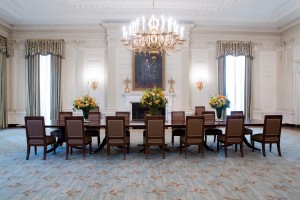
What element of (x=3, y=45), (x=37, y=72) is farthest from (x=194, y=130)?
(x=3, y=45)

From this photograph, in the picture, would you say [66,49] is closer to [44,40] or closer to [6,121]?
[44,40]

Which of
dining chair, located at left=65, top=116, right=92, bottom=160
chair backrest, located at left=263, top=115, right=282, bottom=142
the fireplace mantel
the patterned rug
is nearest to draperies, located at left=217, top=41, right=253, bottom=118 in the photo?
the fireplace mantel

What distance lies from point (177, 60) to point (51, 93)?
502cm

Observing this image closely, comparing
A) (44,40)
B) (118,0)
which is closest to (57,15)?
(44,40)

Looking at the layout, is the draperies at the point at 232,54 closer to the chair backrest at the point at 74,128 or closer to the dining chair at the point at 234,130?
the dining chair at the point at 234,130

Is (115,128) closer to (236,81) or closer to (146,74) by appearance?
(146,74)

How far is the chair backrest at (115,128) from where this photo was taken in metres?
4.89

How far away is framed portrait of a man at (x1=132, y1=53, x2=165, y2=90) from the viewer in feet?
31.1

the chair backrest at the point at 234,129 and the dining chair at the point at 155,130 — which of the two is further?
the chair backrest at the point at 234,129

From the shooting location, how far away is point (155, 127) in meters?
4.98

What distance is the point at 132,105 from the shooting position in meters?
9.51

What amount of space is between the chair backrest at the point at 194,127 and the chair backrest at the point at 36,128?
2882mm

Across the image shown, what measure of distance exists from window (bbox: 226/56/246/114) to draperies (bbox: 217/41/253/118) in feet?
0.63

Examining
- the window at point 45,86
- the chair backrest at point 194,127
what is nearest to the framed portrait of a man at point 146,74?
the window at point 45,86
